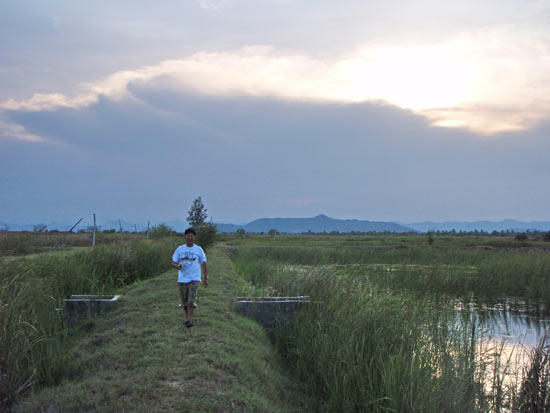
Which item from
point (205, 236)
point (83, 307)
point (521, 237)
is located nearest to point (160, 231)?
point (205, 236)

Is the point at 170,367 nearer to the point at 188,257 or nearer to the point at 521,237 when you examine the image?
the point at 188,257

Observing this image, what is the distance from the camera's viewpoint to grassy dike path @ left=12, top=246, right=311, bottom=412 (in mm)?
4621

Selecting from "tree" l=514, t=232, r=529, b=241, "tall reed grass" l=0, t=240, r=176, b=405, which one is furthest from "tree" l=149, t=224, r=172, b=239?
"tree" l=514, t=232, r=529, b=241

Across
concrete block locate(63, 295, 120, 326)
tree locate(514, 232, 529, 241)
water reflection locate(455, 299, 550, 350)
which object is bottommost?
water reflection locate(455, 299, 550, 350)

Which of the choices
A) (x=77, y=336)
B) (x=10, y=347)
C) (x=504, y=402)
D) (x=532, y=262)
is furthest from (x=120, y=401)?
(x=532, y=262)

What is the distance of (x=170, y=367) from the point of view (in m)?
5.37

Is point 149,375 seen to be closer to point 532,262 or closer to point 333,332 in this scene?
point 333,332

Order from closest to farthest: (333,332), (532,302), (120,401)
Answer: (120,401), (333,332), (532,302)

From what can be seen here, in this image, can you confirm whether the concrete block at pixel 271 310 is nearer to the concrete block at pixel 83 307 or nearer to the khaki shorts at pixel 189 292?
the khaki shorts at pixel 189 292

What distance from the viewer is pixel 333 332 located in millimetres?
7453

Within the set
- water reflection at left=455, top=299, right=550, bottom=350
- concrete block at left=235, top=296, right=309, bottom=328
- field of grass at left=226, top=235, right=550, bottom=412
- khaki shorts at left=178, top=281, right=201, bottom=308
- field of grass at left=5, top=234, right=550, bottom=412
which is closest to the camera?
field of grass at left=5, top=234, right=550, bottom=412

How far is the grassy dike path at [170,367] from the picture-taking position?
4621 mm

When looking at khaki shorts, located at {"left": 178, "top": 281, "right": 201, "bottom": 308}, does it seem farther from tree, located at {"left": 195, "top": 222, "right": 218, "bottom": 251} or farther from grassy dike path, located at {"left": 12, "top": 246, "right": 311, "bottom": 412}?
tree, located at {"left": 195, "top": 222, "right": 218, "bottom": 251}

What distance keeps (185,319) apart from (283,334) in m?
2.17
